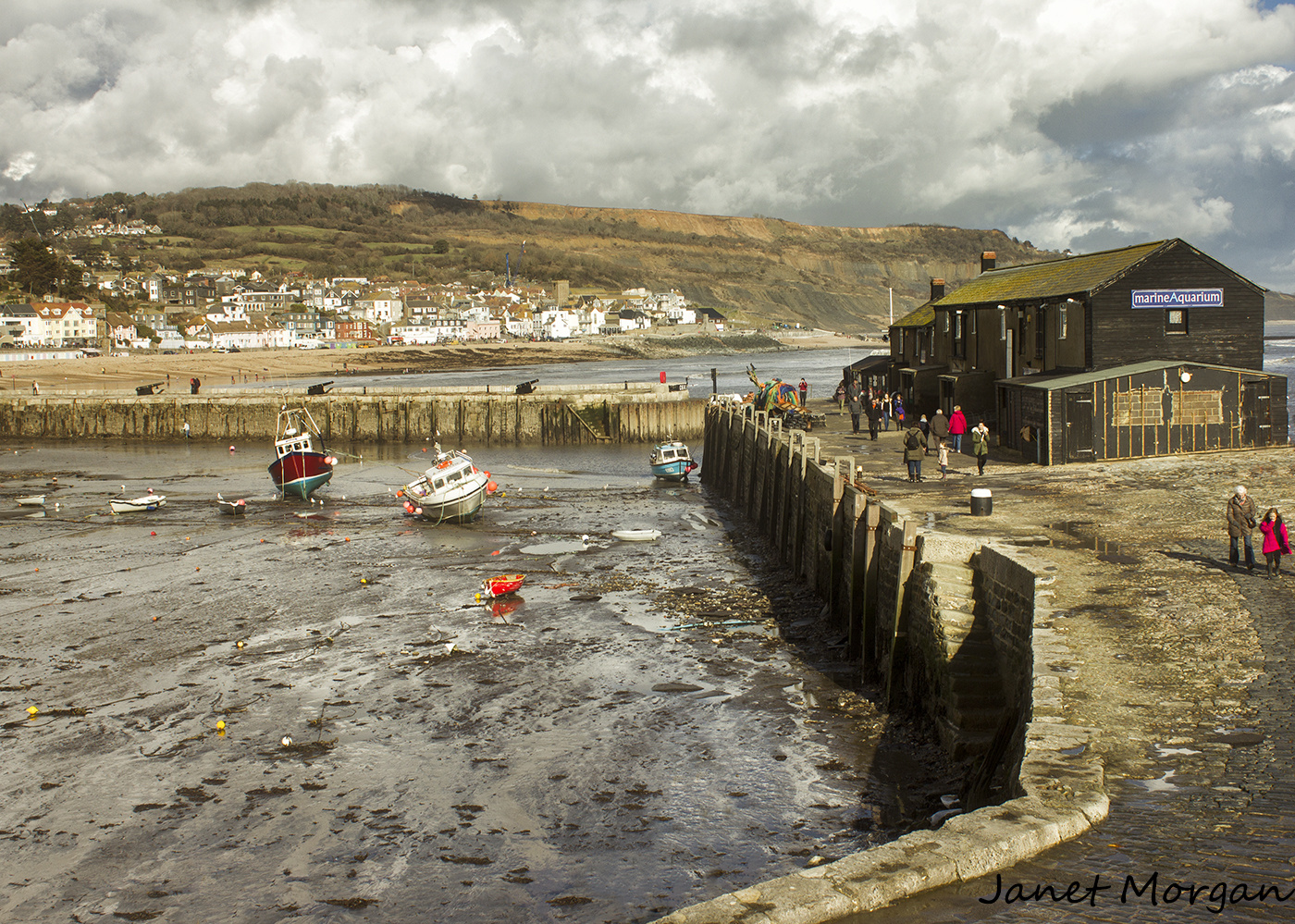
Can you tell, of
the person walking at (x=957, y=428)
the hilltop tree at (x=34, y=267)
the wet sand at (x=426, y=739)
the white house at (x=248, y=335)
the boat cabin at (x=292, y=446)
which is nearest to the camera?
the wet sand at (x=426, y=739)

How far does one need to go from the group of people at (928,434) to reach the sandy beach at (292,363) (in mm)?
63697

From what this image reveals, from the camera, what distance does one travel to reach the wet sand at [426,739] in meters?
11.0

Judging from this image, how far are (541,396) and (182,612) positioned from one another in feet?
136

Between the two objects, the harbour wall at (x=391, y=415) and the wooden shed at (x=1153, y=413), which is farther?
the harbour wall at (x=391, y=415)

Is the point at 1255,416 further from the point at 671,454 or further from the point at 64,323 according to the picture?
the point at 64,323

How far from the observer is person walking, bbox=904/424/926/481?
77.5 feet

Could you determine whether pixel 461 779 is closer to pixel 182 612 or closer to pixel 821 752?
pixel 821 752

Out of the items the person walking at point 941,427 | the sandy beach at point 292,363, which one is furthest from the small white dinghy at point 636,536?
the sandy beach at point 292,363

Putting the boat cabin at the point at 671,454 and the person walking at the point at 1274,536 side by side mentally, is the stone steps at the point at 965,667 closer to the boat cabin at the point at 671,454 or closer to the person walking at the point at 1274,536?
the person walking at the point at 1274,536

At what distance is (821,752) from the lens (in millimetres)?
13562

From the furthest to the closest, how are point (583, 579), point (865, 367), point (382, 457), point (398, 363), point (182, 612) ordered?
point (398, 363) → point (382, 457) → point (865, 367) → point (583, 579) → point (182, 612)

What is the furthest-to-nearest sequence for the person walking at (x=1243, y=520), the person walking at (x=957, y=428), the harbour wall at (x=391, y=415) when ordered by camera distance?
the harbour wall at (x=391, y=415) < the person walking at (x=957, y=428) < the person walking at (x=1243, y=520)

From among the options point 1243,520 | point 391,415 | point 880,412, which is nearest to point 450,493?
point 880,412

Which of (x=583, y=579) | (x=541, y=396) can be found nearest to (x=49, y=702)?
(x=583, y=579)
